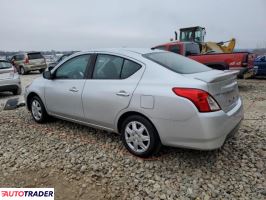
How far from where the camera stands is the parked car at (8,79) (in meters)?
9.38

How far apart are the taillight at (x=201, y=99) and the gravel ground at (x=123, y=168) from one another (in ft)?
2.83

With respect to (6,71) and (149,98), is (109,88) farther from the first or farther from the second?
(6,71)

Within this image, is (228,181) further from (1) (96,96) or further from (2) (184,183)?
(1) (96,96)

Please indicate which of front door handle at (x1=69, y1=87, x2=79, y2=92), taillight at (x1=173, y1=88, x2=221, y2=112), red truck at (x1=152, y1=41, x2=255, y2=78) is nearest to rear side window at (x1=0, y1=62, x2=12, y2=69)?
front door handle at (x1=69, y1=87, x2=79, y2=92)

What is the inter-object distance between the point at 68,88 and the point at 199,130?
8.18ft

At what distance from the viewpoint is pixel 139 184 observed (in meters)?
3.22

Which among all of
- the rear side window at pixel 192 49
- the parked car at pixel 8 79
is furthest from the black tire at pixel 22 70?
the rear side window at pixel 192 49

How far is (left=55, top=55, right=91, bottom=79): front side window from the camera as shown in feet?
15.1

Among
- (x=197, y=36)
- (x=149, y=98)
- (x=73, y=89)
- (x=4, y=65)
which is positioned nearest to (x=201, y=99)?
(x=149, y=98)

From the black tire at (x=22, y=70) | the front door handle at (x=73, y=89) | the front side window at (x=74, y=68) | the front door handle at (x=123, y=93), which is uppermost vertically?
the front side window at (x=74, y=68)

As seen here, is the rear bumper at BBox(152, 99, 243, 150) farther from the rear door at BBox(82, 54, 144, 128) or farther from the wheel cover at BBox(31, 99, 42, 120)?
the wheel cover at BBox(31, 99, 42, 120)

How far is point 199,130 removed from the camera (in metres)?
3.20

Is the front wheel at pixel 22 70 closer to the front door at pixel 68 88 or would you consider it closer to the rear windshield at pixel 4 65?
the rear windshield at pixel 4 65

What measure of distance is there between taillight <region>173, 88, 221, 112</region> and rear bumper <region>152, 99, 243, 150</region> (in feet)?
0.23
